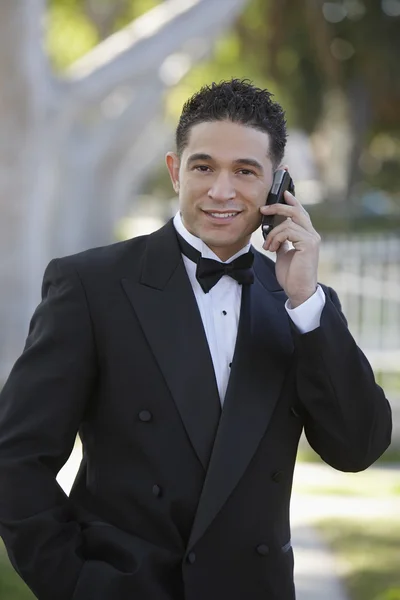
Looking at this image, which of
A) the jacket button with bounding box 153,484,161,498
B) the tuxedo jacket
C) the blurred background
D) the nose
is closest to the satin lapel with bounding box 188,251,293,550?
the tuxedo jacket

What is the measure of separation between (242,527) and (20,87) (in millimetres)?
10453

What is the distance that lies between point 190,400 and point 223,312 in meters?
0.30

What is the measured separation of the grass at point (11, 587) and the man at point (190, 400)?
2712mm

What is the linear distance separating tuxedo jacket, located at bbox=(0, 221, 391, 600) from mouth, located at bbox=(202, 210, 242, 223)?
0.21m

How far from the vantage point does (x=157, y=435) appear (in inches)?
123

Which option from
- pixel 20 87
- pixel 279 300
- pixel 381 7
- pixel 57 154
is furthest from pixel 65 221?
pixel 279 300

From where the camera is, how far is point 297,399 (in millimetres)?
3305

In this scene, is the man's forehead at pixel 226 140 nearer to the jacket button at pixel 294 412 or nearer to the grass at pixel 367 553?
the jacket button at pixel 294 412

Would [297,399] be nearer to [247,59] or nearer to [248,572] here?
[248,572]

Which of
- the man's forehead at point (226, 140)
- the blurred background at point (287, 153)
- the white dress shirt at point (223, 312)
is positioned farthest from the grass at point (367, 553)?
the man's forehead at point (226, 140)

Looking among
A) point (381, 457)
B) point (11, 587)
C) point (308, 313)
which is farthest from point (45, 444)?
point (381, 457)

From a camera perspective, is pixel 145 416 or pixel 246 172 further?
pixel 246 172

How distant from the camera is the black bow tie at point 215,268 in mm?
3291

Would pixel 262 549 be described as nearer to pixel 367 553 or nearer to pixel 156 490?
pixel 156 490
